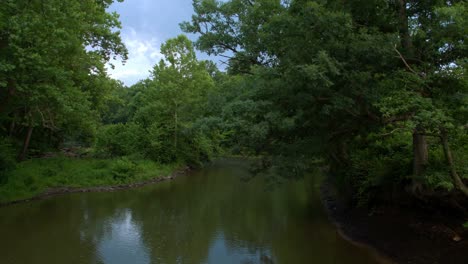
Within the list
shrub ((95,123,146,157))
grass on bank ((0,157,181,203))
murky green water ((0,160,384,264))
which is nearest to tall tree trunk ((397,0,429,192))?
murky green water ((0,160,384,264))

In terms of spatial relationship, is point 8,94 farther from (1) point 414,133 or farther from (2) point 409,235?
(2) point 409,235

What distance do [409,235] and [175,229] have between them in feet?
24.4

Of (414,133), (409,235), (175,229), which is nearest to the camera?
(414,133)

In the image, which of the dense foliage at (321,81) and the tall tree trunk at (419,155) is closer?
the dense foliage at (321,81)

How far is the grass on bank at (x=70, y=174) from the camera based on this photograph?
16062mm

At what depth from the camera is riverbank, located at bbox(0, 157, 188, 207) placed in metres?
16.1

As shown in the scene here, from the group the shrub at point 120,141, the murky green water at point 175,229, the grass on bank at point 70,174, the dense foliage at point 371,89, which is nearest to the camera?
the dense foliage at point 371,89

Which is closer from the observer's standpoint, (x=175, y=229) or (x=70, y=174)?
(x=175, y=229)

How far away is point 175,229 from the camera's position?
1259 centimetres

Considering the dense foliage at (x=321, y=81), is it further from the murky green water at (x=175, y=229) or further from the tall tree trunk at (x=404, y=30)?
the murky green water at (x=175, y=229)

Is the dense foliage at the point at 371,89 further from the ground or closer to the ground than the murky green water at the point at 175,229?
further from the ground

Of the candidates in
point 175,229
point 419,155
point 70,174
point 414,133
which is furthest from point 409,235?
point 70,174

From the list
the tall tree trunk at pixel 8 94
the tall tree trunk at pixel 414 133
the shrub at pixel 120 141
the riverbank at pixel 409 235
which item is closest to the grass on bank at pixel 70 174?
the shrub at pixel 120 141

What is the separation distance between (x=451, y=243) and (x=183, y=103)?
19.7 metres
